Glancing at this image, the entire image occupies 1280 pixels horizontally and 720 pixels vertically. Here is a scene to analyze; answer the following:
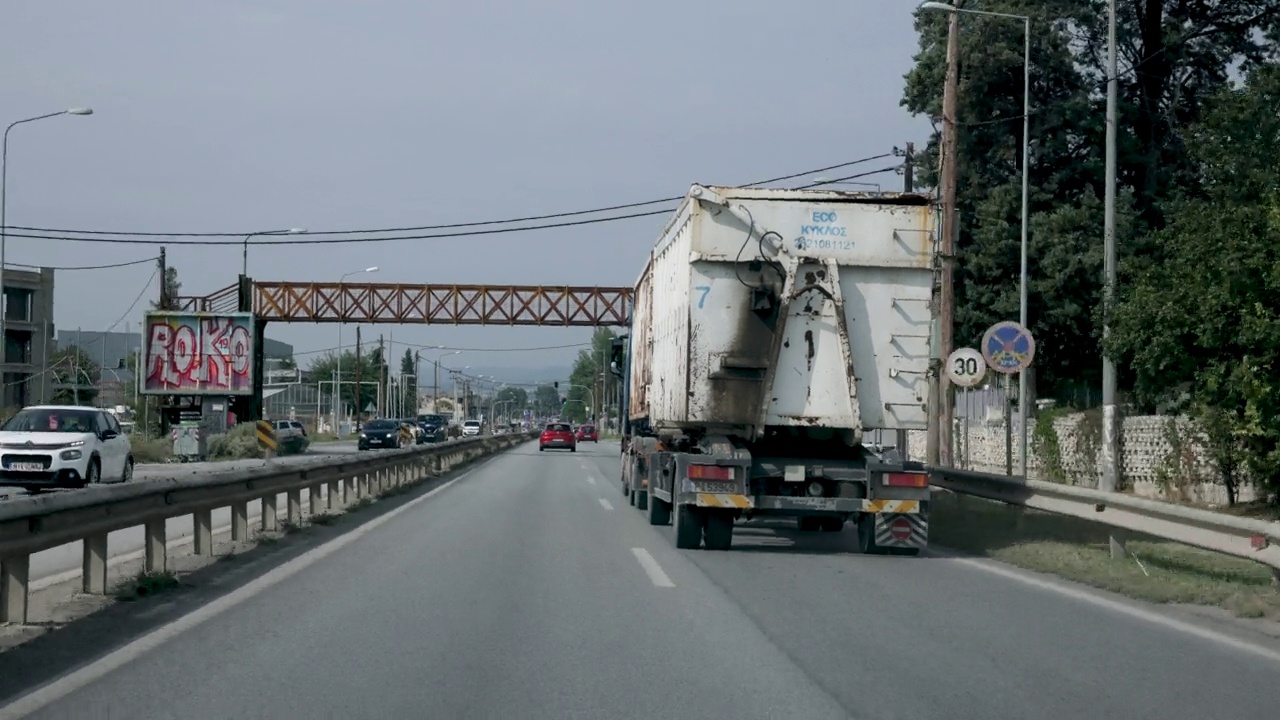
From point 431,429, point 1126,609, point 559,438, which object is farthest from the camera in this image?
point 431,429

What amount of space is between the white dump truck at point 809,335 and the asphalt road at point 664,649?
93 centimetres

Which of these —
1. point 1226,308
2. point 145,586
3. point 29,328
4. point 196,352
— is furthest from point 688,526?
point 29,328

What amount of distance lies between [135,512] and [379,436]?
47951mm

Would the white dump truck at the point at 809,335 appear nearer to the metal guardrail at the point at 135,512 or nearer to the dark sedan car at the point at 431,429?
the metal guardrail at the point at 135,512

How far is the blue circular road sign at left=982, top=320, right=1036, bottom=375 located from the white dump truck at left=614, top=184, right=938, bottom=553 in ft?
17.6

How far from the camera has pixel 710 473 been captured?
14.5 m

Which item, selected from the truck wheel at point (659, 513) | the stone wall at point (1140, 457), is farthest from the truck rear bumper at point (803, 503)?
the stone wall at point (1140, 457)

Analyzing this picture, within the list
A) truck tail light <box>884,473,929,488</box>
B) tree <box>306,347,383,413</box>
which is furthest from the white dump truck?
tree <box>306,347,383,413</box>

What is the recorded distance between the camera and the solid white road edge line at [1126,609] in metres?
8.96

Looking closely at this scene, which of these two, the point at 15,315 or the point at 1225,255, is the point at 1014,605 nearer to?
the point at 1225,255

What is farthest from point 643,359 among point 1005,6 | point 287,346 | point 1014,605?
point 287,346

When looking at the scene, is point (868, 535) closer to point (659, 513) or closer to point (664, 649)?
point (659, 513)

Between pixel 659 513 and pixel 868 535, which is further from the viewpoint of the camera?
pixel 659 513

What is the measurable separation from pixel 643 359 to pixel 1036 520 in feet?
21.6
